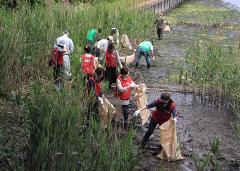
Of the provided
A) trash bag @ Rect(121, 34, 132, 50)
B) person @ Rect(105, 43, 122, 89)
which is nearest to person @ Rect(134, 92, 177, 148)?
person @ Rect(105, 43, 122, 89)

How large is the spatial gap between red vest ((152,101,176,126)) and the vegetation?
938 mm

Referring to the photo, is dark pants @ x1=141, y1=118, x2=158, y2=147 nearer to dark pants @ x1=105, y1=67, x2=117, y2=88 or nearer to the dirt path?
the dirt path

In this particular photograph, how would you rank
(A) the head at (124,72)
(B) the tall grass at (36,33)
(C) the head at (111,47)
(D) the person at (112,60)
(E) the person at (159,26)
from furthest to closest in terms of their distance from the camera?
(E) the person at (159,26) < (D) the person at (112,60) < (C) the head at (111,47) < (B) the tall grass at (36,33) < (A) the head at (124,72)

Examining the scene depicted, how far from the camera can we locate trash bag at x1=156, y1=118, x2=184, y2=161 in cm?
770

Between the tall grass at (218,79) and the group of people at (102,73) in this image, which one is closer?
the group of people at (102,73)

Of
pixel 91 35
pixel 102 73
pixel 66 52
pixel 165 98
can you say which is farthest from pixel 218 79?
pixel 91 35

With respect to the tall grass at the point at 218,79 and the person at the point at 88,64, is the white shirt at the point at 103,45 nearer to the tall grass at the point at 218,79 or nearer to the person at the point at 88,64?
the tall grass at the point at 218,79

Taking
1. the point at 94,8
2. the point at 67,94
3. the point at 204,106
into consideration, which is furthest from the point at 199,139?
the point at 94,8

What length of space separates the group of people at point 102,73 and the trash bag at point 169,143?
0.12m

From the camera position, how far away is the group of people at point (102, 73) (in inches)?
305

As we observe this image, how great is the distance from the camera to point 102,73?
854 cm

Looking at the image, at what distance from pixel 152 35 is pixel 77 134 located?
15.2 metres

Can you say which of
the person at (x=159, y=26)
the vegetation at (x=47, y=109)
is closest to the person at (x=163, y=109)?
the vegetation at (x=47, y=109)

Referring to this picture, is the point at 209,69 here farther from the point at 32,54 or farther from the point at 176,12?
the point at 176,12
